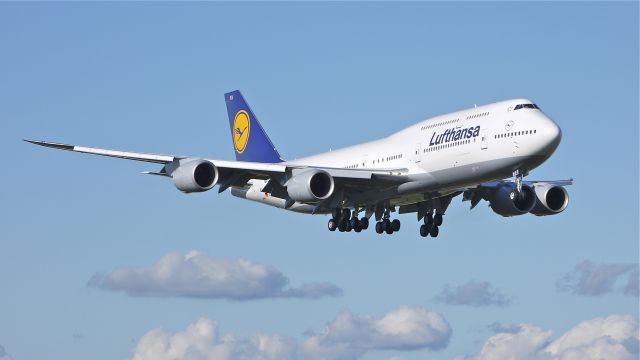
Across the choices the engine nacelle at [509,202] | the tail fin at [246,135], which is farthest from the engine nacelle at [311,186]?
the tail fin at [246,135]

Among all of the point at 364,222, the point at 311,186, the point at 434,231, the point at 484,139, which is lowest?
the point at 434,231

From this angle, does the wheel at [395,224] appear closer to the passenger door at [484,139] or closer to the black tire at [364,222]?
the black tire at [364,222]

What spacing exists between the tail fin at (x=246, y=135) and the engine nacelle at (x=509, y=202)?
14.5 m

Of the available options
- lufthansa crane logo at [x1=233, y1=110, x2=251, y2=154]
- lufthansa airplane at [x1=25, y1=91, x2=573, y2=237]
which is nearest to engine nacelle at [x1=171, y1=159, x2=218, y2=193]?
lufthansa airplane at [x1=25, y1=91, x2=573, y2=237]

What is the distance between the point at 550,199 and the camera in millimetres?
74000

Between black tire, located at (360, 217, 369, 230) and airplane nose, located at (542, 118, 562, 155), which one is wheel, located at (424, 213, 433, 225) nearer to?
black tire, located at (360, 217, 369, 230)

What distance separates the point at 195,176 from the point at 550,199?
19.8 m

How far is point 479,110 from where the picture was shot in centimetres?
6612

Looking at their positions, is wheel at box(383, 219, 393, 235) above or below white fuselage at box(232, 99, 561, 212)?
below

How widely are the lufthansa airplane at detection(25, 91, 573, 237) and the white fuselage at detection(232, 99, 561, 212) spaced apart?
0.05 metres

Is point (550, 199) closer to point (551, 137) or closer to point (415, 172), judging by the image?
point (415, 172)

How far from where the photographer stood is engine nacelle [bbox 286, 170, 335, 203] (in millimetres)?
67438

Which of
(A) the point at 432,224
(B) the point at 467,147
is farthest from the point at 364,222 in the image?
(B) the point at 467,147

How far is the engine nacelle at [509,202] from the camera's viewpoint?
239ft
